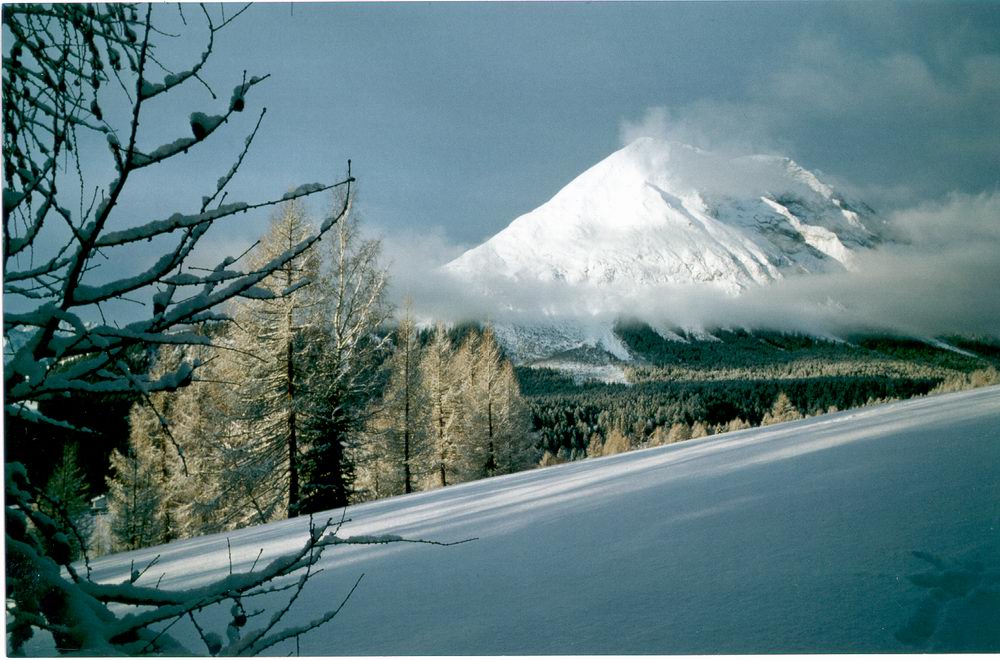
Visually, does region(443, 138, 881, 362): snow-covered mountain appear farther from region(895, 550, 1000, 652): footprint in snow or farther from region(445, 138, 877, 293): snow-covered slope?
region(895, 550, 1000, 652): footprint in snow

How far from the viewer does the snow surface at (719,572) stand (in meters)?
1.47

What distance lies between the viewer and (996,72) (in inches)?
106

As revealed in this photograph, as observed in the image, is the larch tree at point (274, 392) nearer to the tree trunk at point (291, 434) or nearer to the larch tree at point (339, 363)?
the tree trunk at point (291, 434)

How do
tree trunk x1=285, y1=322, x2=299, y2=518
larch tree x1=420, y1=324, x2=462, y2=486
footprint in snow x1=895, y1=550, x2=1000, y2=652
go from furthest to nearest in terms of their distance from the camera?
1. larch tree x1=420, y1=324, x2=462, y2=486
2. tree trunk x1=285, y1=322, x2=299, y2=518
3. footprint in snow x1=895, y1=550, x2=1000, y2=652

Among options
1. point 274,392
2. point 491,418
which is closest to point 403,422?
point 274,392

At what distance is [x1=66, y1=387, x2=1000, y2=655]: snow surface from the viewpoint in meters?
1.47

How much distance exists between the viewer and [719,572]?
1.66 m

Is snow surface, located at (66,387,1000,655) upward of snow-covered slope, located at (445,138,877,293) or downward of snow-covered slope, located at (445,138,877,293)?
downward

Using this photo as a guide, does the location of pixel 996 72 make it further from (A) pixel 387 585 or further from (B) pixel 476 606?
(A) pixel 387 585

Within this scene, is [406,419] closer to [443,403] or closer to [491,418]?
[443,403]

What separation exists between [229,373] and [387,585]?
9222 mm

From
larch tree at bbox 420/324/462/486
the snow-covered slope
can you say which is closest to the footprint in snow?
larch tree at bbox 420/324/462/486

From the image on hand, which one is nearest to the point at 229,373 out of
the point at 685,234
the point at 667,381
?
the point at 667,381

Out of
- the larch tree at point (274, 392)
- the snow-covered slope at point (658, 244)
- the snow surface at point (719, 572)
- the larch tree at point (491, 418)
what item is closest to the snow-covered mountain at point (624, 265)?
the snow-covered slope at point (658, 244)
